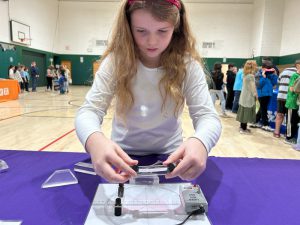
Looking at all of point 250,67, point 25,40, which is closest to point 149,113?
point 250,67

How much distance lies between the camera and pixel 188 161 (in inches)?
28.4

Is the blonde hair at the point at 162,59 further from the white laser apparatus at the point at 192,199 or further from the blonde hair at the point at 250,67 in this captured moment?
the blonde hair at the point at 250,67

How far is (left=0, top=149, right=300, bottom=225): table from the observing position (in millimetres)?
745

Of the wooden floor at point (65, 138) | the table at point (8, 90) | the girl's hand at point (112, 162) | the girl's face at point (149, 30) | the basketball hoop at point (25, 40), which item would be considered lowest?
the wooden floor at point (65, 138)

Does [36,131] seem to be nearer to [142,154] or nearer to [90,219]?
[142,154]

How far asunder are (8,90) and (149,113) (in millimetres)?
8444

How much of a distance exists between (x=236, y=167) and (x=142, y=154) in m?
0.41

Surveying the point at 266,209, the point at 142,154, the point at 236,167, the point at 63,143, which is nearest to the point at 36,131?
the point at 63,143

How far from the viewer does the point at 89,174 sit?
40.2 inches

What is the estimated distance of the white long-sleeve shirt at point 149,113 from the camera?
93 centimetres

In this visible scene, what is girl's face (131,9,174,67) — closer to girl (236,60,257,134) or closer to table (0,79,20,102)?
girl (236,60,257,134)

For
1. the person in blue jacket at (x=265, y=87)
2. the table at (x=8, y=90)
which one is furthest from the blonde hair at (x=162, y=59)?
the table at (x=8, y=90)

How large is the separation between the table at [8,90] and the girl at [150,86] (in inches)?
314

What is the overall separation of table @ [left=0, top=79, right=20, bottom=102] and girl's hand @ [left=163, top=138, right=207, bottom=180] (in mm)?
8430
